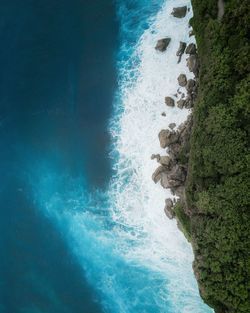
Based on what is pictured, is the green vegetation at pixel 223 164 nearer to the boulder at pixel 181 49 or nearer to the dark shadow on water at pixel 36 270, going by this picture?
the boulder at pixel 181 49

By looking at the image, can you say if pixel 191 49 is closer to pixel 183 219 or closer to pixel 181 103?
pixel 181 103

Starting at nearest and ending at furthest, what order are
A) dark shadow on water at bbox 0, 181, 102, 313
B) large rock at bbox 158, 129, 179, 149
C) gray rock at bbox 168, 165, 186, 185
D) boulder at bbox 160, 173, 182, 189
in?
1. gray rock at bbox 168, 165, 186, 185
2. boulder at bbox 160, 173, 182, 189
3. large rock at bbox 158, 129, 179, 149
4. dark shadow on water at bbox 0, 181, 102, 313

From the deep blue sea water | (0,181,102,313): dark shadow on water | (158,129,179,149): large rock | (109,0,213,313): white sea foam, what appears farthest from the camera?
(0,181,102,313): dark shadow on water

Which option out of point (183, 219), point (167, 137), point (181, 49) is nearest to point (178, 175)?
point (167, 137)

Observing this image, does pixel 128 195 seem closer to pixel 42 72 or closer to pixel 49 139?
pixel 49 139

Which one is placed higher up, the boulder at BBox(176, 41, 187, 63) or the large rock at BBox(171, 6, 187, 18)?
the large rock at BBox(171, 6, 187, 18)

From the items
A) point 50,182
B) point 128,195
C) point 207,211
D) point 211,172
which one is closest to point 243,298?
point 207,211

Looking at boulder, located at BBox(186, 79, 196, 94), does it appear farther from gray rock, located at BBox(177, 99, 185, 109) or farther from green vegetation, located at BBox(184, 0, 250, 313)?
green vegetation, located at BBox(184, 0, 250, 313)

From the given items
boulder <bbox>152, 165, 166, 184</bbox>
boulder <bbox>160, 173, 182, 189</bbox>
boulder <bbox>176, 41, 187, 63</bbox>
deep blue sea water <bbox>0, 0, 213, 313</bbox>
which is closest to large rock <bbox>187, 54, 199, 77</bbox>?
boulder <bbox>176, 41, 187, 63</bbox>
